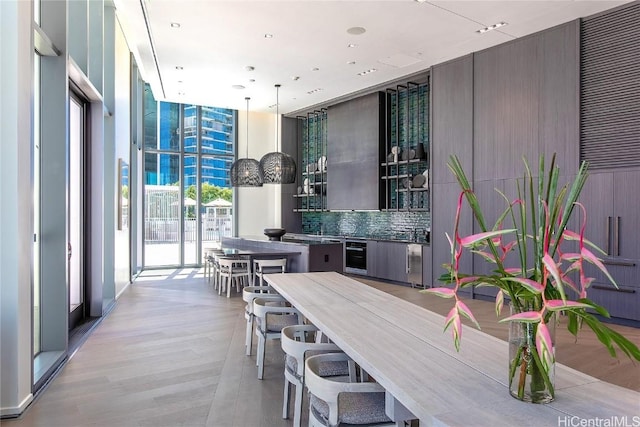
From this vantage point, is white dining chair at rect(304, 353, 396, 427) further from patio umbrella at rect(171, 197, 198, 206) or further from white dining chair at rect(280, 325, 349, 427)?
patio umbrella at rect(171, 197, 198, 206)

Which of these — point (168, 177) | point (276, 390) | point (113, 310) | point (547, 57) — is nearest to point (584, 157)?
point (547, 57)

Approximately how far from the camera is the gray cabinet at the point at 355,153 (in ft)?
30.9

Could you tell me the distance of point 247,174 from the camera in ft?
28.8

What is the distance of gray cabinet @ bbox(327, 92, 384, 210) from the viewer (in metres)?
9.41

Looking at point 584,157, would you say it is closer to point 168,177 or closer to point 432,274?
point 432,274

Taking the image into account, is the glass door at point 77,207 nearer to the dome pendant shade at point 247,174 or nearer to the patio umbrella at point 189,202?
the dome pendant shade at point 247,174

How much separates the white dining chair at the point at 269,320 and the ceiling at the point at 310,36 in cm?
376

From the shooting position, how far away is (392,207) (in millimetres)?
9367

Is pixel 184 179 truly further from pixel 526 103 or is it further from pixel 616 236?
pixel 616 236

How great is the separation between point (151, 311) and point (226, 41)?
161 inches

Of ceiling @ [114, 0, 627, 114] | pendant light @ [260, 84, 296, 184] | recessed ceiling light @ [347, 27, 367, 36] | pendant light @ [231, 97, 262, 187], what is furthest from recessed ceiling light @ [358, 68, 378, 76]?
pendant light @ [231, 97, 262, 187]

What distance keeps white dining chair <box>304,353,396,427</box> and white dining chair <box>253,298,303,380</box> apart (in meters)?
1.27

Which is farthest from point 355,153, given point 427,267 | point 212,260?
point 212,260

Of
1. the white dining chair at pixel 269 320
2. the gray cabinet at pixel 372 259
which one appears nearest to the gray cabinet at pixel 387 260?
the gray cabinet at pixel 372 259
